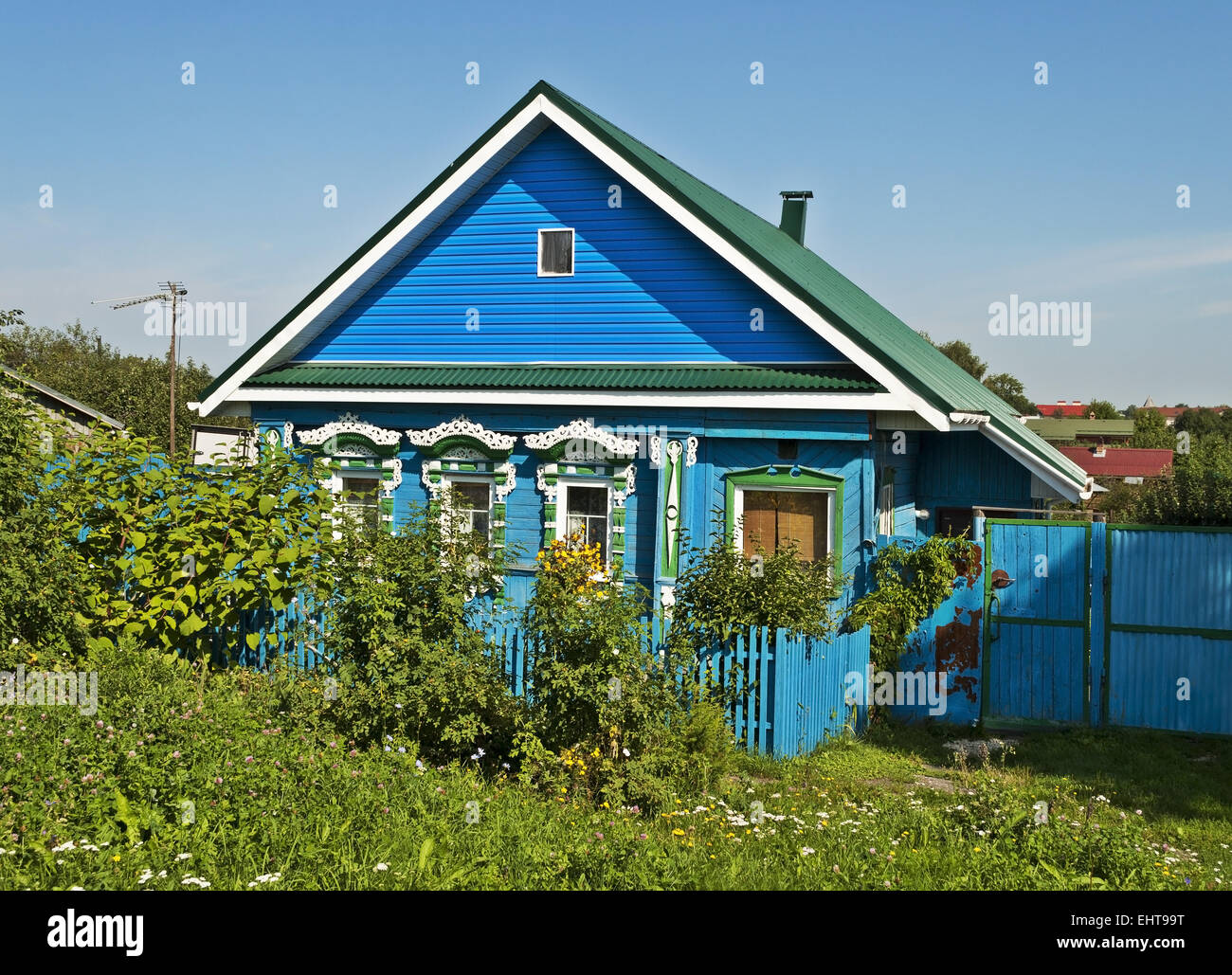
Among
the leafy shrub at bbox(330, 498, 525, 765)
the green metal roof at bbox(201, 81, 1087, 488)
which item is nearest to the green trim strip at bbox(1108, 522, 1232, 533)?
the green metal roof at bbox(201, 81, 1087, 488)

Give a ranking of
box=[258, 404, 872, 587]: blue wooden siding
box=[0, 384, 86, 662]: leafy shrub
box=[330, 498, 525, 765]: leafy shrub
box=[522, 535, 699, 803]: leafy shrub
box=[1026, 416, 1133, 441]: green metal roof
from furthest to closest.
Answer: box=[1026, 416, 1133, 441]: green metal roof, box=[258, 404, 872, 587]: blue wooden siding, box=[0, 384, 86, 662]: leafy shrub, box=[330, 498, 525, 765]: leafy shrub, box=[522, 535, 699, 803]: leafy shrub

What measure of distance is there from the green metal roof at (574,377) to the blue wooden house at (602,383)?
3cm

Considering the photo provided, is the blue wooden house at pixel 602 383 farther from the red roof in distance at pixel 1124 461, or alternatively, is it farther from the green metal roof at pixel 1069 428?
the red roof in distance at pixel 1124 461

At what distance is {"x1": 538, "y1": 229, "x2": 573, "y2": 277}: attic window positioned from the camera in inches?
532

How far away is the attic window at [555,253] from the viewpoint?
13508 millimetres

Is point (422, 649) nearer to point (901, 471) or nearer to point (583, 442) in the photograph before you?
point (583, 442)

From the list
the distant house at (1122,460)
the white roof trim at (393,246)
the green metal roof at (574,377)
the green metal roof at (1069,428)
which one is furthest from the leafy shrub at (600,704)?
the distant house at (1122,460)

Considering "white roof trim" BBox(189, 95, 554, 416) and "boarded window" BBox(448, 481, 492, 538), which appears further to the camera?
"boarded window" BBox(448, 481, 492, 538)

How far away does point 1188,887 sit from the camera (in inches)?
242

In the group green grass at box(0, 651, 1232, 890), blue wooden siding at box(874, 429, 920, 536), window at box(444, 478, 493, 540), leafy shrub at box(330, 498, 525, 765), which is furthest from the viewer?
window at box(444, 478, 493, 540)

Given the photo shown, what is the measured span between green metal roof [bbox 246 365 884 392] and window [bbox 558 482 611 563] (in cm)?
133

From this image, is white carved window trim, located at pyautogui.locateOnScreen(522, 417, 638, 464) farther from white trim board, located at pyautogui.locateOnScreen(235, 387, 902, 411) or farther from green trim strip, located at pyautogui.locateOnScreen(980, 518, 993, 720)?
green trim strip, located at pyautogui.locateOnScreen(980, 518, 993, 720)

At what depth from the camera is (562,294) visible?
44.4 feet
